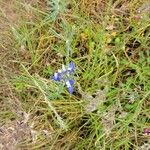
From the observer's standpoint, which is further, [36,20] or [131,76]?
[36,20]

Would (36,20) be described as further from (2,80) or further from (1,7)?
(2,80)

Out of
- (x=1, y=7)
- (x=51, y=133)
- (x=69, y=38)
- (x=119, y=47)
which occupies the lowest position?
(x=51, y=133)

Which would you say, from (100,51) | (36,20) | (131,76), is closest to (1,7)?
(36,20)

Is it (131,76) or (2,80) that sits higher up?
(2,80)
